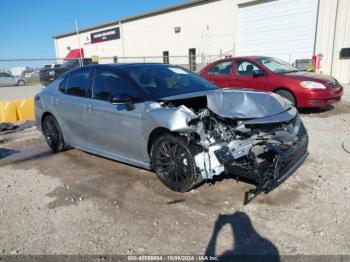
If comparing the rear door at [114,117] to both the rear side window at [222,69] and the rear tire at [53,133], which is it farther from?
the rear side window at [222,69]

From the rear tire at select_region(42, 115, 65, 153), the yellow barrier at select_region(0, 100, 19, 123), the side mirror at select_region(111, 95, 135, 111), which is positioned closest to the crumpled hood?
the side mirror at select_region(111, 95, 135, 111)

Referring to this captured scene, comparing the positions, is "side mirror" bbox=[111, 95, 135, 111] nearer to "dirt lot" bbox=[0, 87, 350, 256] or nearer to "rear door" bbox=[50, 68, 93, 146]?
"rear door" bbox=[50, 68, 93, 146]

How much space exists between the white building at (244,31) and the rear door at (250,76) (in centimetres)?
916

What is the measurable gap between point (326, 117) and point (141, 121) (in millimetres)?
A: 5797

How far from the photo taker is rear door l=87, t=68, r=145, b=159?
4125 millimetres

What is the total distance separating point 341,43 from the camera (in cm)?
1515

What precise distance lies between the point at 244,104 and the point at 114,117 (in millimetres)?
1786

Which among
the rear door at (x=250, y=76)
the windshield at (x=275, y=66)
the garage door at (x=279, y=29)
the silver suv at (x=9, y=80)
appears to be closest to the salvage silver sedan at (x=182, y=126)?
the rear door at (x=250, y=76)

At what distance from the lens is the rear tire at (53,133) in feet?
18.8

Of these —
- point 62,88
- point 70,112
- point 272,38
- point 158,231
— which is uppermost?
point 272,38

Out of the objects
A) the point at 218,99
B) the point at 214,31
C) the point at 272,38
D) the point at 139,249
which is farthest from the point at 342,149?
the point at 214,31

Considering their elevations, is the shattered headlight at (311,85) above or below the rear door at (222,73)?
below

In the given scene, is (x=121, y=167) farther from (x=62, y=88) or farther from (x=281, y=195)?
(x=281, y=195)

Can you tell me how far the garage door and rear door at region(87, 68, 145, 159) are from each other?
1456 cm
